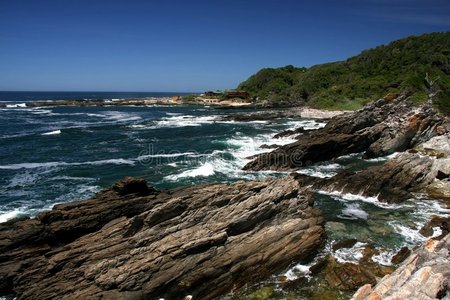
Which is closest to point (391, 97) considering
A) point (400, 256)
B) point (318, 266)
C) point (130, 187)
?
point (400, 256)

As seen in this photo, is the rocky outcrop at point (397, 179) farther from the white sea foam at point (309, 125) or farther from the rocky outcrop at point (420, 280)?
the white sea foam at point (309, 125)

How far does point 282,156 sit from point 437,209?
14.4 metres

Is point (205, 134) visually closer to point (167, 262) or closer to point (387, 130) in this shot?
point (387, 130)

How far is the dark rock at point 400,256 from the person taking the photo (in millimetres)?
16203

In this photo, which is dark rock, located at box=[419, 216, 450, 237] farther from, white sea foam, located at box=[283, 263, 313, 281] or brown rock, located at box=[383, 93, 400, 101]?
brown rock, located at box=[383, 93, 400, 101]

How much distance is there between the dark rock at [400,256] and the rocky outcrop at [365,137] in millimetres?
16603

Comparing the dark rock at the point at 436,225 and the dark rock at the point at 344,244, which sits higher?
the dark rock at the point at 436,225

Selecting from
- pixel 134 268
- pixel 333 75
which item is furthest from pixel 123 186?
pixel 333 75

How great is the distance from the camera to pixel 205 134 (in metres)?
56.0

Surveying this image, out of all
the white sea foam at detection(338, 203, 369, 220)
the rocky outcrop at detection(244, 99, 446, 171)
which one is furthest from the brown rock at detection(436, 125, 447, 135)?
the white sea foam at detection(338, 203, 369, 220)

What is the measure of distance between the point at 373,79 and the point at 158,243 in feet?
281

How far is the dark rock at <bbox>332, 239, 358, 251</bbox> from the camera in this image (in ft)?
57.9

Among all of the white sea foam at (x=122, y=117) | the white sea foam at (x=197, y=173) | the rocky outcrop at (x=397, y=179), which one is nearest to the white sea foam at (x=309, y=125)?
the white sea foam at (x=197, y=173)

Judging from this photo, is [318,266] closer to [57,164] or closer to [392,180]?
[392,180]
